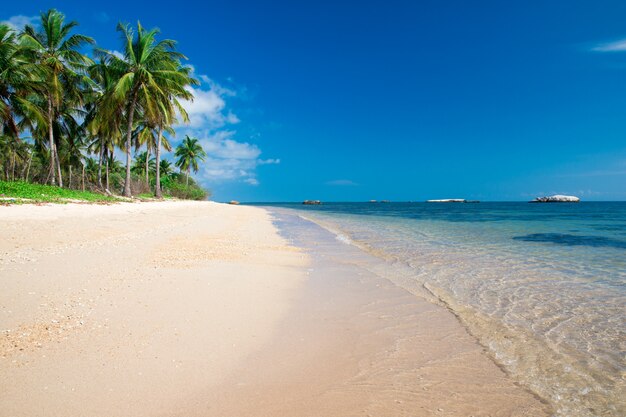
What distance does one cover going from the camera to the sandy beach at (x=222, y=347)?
2180 mm

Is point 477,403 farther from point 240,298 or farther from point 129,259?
point 129,259

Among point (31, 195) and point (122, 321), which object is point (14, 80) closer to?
point (31, 195)

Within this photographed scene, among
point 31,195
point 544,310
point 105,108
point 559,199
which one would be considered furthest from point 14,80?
point 559,199

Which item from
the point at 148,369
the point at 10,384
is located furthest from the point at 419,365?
the point at 10,384

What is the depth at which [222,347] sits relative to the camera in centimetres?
293

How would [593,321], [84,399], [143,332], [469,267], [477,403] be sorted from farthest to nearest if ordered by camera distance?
[469,267]
[593,321]
[143,332]
[477,403]
[84,399]

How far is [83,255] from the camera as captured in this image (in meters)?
5.75

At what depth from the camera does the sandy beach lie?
2180 millimetres

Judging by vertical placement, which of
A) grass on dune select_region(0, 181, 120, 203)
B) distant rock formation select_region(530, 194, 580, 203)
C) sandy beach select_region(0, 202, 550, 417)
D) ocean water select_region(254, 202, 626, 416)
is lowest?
ocean water select_region(254, 202, 626, 416)

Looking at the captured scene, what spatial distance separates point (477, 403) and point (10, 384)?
3151 mm

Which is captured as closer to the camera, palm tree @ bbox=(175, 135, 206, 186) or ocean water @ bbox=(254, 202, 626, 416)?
ocean water @ bbox=(254, 202, 626, 416)

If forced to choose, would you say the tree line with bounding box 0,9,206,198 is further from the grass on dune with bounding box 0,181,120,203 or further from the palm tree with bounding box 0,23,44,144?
the grass on dune with bounding box 0,181,120,203

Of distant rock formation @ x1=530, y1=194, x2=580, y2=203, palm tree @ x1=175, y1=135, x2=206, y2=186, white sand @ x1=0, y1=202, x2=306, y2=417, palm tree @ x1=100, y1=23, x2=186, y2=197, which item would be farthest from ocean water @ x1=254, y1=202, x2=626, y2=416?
distant rock formation @ x1=530, y1=194, x2=580, y2=203

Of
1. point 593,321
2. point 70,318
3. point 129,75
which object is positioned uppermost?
point 129,75
